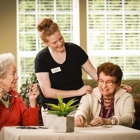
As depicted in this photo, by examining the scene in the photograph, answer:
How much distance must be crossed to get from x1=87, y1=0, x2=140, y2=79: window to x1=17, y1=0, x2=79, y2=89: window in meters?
0.29

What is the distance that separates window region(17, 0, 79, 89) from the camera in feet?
26.7

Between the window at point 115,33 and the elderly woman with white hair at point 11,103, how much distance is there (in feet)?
14.1

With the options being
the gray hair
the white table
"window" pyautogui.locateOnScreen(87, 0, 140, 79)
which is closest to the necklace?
the gray hair

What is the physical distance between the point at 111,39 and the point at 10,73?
4504 millimetres

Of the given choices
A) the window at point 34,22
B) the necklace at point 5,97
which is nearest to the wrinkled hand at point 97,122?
the necklace at point 5,97

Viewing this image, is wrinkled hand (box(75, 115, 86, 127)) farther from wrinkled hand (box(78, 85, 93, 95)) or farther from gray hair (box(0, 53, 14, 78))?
gray hair (box(0, 53, 14, 78))

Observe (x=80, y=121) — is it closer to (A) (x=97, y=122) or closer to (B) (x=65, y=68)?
(A) (x=97, y=122)

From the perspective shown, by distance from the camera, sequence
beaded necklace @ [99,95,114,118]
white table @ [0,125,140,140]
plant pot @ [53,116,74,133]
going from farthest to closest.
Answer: beaded necklace @ [99,95,114,118] < plant pot @ [53,116,74,133] < white table @ [0,125,140,140]

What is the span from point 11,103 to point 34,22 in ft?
14.1

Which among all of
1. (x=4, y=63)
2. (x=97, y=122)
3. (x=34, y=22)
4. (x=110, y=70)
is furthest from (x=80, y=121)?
(x=34, y=22)

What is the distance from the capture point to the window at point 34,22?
8148mm

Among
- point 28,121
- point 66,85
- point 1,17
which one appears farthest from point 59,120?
point 1,17

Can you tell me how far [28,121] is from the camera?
4.02 metres

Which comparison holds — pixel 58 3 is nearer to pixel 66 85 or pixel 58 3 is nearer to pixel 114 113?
pixel 66 85
